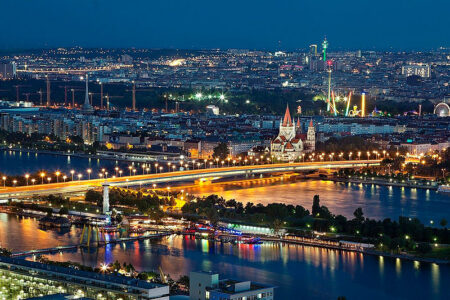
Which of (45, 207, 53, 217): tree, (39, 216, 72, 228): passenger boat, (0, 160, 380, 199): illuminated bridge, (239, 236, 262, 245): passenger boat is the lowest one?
(239, 236, 262, 245): passenger boat

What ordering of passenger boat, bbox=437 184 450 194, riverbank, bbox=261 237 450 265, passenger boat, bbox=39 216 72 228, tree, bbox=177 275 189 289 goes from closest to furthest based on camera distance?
1. tree, bbox=177 275 189 289
2. riverbank, bbox=261 237 450 265
3. passenger boat, bbox=39 216 72 228
4. passenger boat, bbox=437 184 450 194

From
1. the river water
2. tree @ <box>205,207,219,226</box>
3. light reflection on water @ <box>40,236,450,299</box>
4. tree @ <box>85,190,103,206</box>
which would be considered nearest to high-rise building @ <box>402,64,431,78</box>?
the river water

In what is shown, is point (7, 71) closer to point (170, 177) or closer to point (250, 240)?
point (170, 177)

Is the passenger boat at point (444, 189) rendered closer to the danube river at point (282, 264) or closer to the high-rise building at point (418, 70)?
the danube river at point (282, 264)

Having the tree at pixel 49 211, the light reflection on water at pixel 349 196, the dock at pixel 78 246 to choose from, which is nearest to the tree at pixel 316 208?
the light reflection on water at pixel 349 196

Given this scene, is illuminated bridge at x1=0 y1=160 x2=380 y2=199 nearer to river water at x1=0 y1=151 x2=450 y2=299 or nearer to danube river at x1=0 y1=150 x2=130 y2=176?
river water at x1=0 y1=151 x2=450 y2=299
